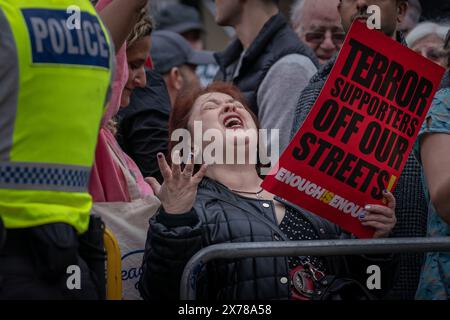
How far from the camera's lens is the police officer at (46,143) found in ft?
10.6

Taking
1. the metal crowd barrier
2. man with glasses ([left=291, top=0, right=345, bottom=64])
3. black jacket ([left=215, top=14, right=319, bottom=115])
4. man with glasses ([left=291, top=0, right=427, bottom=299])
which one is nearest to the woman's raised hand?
the metal crowd barrier

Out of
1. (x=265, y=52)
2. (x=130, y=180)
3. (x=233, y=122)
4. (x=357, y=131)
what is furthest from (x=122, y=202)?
(x=265, y=52)

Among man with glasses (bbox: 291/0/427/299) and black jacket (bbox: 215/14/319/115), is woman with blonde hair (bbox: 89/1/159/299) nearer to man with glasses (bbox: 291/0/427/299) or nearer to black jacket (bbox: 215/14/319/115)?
man with glasses (bbox: 291/0/427/299)

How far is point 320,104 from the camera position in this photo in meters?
4.31

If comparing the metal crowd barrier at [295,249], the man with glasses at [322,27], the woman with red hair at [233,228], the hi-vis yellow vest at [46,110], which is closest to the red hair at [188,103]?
the woman with red hair at [233,228]

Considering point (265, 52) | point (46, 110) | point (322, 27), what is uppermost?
point (322, 27)

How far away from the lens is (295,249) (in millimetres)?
3809

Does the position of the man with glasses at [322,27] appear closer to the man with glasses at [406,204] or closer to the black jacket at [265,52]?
the black jacket at [265,52]

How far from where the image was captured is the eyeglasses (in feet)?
21.8

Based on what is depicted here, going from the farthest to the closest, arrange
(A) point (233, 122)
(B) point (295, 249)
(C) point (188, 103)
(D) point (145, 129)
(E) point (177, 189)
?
(D) point (145, 129), (C) point (188, 103), (A) point (233, 122), (E) point (177, 189), (B) point (295, 249)

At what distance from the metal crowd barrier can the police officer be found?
1.38 feet

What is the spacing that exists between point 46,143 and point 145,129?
2239 mm

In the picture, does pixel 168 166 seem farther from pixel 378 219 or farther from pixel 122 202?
pixel 378 219
